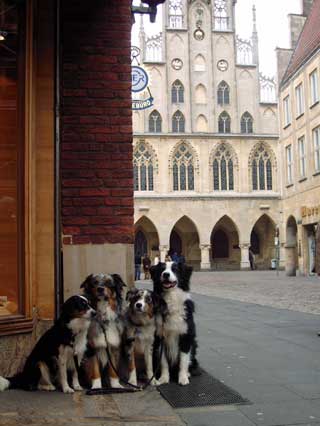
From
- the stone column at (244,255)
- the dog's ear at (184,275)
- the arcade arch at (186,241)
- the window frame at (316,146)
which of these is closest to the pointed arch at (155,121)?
the arcade arch at (186,241)

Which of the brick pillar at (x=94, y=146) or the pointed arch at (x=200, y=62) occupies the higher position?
the pointed arch at (x=200, y=62)

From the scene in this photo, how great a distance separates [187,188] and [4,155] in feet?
139

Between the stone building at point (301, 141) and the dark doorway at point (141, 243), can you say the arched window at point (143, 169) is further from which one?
the stone building at point (301, 141)

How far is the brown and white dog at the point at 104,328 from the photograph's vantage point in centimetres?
525

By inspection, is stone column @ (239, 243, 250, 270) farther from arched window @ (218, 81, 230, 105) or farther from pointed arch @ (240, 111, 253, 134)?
arched window @ (218, 81, 230, 105)

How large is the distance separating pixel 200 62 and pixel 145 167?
30.5 ft

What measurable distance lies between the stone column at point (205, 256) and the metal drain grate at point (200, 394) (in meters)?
41.9

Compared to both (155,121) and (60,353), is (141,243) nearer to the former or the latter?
(155,121)

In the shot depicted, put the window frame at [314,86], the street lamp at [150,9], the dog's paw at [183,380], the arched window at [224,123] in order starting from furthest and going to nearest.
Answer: the arched window at [224,123] < the window frame at [314,86] < the street lamp at [150,9] < the dog's paw at [183,380]

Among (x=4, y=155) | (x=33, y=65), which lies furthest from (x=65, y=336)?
(x=33, y=65)

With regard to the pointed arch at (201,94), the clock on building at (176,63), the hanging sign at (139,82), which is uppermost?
the clock on building at (176,63)

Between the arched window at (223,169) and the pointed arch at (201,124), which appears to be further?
the arched window at (223,169)

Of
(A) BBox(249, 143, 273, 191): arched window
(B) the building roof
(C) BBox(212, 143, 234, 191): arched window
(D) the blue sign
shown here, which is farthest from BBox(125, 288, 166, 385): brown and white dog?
A: (A) BBox(249, 143, 273, 191): arched window

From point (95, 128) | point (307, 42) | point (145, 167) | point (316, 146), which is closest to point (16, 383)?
point (95, 128)
